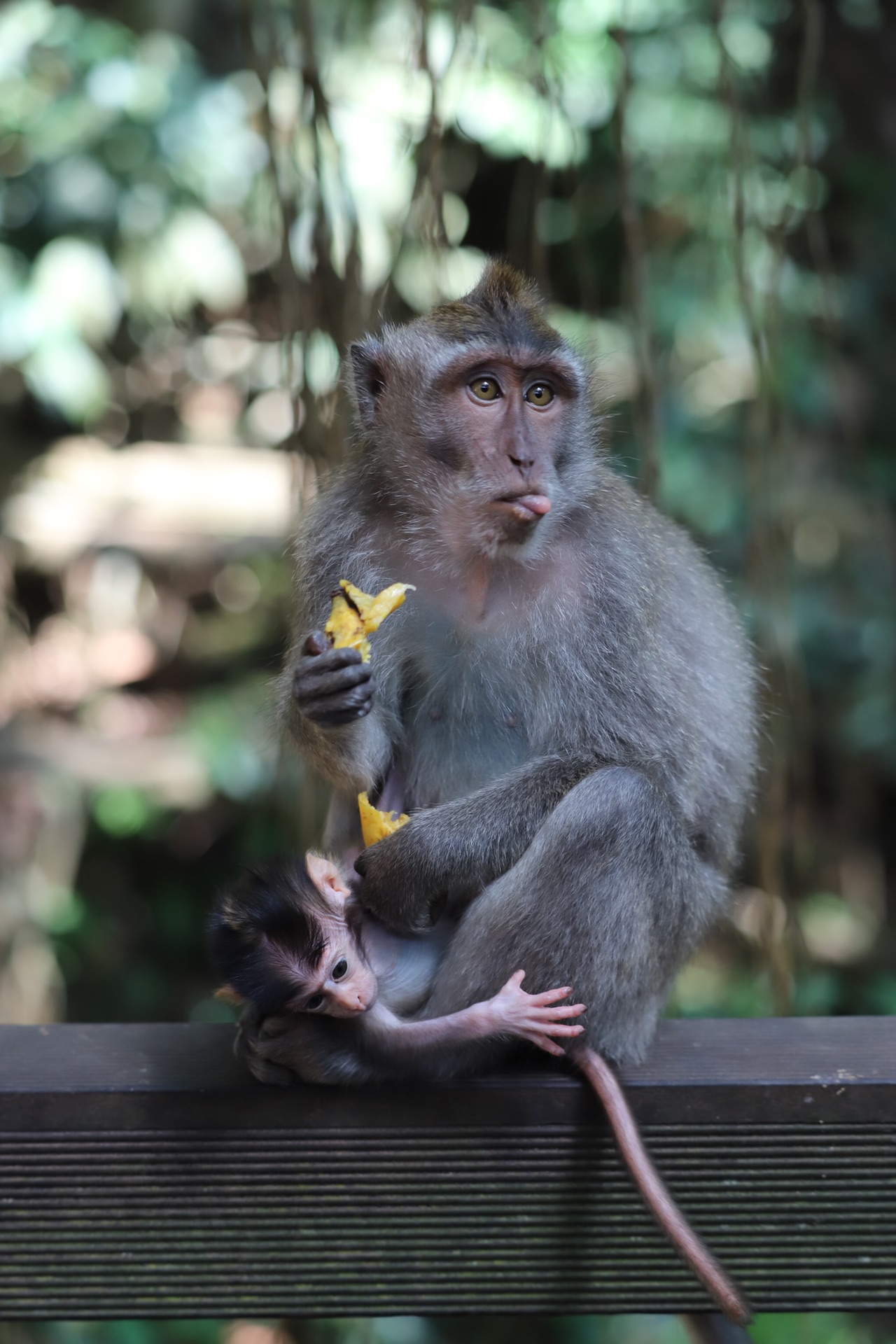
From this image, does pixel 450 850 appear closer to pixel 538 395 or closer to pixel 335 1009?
pixel 335 1009

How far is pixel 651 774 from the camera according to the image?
2475 millimetres

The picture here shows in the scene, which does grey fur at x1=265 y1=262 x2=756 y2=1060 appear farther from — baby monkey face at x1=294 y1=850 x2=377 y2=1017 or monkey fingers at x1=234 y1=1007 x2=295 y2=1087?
monkey fingers at x1=234 y1=1007 x2=295 y2=1087

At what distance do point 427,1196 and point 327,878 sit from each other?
21.0 inches

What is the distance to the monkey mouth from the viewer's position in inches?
92.4

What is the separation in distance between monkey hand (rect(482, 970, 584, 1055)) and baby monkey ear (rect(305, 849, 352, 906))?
0.31 metres

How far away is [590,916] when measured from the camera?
230 cm

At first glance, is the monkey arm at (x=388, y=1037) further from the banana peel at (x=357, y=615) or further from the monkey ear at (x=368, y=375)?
the monkey ear at (x=368, y=375)

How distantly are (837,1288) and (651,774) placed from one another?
88 centimetres

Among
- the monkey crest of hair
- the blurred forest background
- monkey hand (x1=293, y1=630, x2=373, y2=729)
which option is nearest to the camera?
the monkey crest of hair

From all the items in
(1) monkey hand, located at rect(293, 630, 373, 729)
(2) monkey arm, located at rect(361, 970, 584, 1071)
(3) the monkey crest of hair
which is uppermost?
(1) monkey hand, located at rect(293, 630, 373, 729)

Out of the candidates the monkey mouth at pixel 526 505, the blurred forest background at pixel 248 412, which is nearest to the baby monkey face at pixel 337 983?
the monkey mouth at pixel 526 505

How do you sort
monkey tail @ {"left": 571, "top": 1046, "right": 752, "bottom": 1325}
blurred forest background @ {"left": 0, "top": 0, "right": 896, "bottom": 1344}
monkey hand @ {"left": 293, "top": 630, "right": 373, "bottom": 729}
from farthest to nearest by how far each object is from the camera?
blurred forest background @ {"left": 0, "top": 0, "right": 896, "bottom": 1344}
monkey hand @ {"left": 293, "top": 630, "right": 373, "bottom": 729}
monkey tail @ {"left": 571, "top": 1046, "right": 752, "bottom": 1325}

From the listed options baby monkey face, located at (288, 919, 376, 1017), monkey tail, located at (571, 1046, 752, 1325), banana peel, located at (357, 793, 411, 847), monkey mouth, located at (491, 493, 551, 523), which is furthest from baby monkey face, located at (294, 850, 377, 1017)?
monkey mouth, located at (491, 493, 551, 523)

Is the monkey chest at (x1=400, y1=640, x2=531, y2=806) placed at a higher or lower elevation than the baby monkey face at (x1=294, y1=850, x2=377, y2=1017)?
higher
